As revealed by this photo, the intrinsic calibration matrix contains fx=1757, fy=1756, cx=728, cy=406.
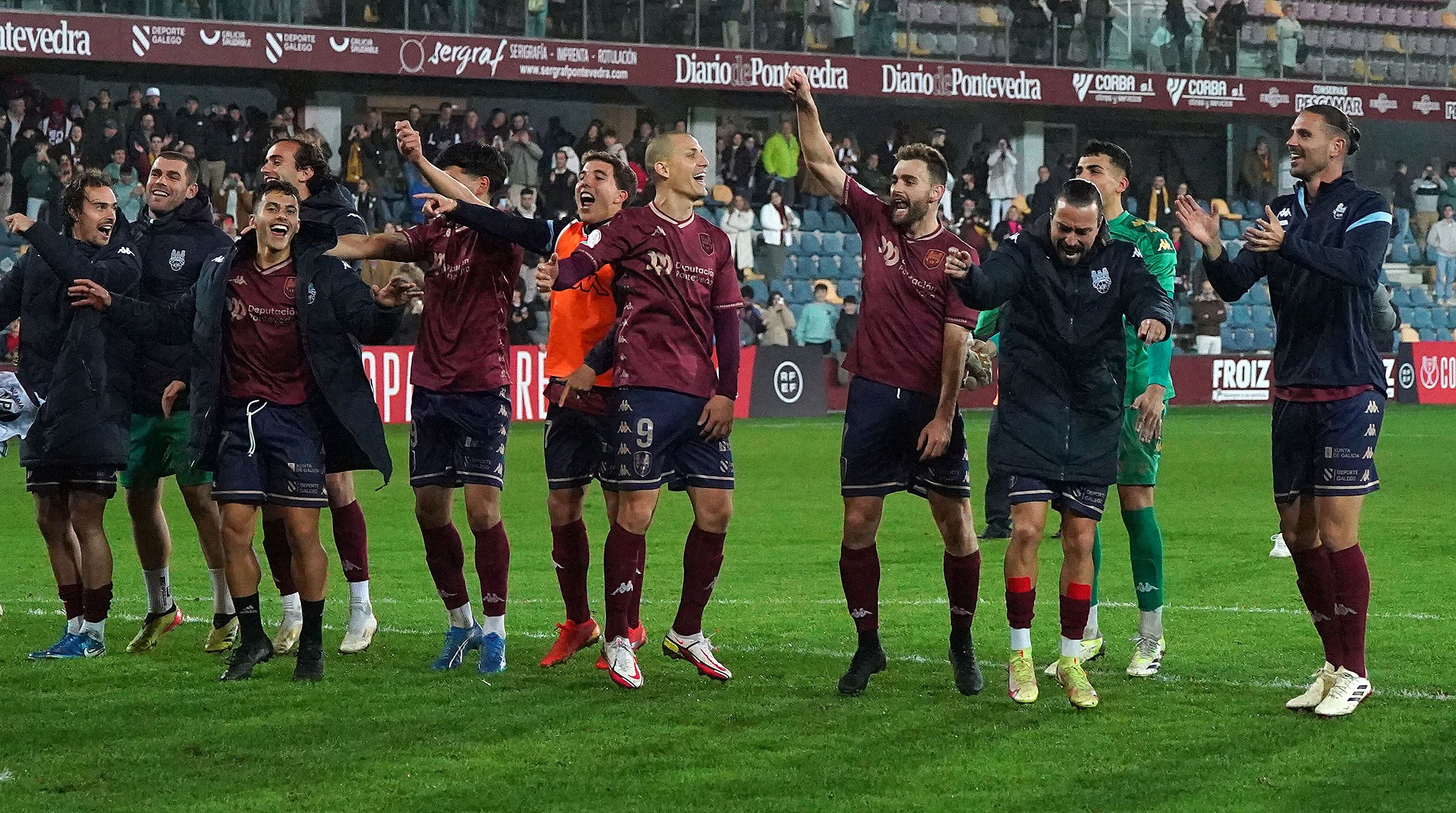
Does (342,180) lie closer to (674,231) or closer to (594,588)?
(594,588)

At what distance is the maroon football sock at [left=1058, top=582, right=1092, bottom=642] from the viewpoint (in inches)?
252

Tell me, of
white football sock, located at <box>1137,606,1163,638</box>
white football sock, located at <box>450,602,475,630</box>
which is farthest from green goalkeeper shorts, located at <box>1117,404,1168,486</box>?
white football sock, located at <box>450,602,475,630</box>

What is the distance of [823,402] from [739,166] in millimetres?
5880

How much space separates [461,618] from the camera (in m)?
7.35

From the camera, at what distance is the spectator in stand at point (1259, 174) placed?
1340 inches

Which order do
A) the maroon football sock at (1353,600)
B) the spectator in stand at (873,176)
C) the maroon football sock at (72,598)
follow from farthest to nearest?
the spectator in stand at (873,176) < the maroon football sock at (72,598) < the maroon football sock at (1353,600)

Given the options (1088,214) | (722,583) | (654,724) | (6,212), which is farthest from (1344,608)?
(6,212)

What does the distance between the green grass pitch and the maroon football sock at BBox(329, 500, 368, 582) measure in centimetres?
35

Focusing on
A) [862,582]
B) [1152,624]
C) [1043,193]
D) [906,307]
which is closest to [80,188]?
[906,307]

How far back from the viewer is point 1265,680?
6.81 m

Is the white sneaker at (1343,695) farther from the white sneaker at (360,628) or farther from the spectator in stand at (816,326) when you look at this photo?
the spectator in stand at (816,326)

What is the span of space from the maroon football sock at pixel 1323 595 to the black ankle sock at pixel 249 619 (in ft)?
13.1

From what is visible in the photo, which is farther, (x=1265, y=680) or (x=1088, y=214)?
(x=1265, y=680)

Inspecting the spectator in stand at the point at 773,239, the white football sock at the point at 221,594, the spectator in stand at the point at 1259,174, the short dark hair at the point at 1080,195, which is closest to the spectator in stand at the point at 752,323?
the spectator in stand at the point at 773,239
